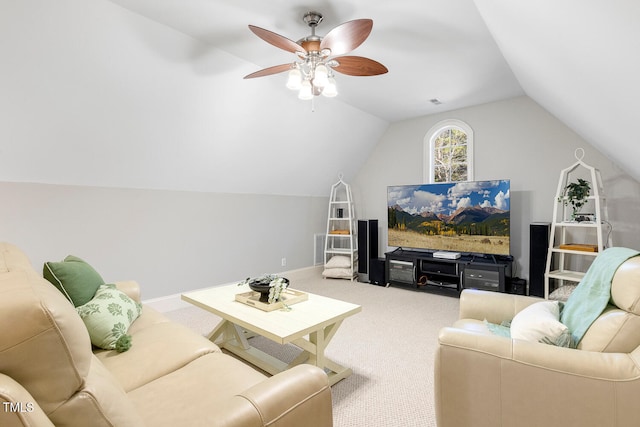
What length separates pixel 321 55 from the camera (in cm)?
232

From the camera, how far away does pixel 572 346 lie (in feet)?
4.94

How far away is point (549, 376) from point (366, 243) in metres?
3.89

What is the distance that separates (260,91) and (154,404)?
10.2 ft

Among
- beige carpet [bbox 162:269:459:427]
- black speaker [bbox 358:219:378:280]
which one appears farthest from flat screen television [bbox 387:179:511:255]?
beige carpet [bbox 162:269:459:427]

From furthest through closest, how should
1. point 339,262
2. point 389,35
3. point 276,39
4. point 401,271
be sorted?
point 339,262
point 401,271
point 389,35
point 276,39

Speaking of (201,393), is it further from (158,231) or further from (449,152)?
(449,152)

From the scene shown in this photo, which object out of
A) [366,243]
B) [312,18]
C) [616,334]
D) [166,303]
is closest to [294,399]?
[616,334]

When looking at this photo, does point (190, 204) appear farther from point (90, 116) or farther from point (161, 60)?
point (161, 60)

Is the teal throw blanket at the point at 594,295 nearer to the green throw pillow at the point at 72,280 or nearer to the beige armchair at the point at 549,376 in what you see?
the beige armchair at the point at 549,376

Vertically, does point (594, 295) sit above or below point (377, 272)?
above

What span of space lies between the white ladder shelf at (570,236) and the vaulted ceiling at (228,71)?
66 centimetres

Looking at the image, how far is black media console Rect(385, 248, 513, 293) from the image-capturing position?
13.2 ft

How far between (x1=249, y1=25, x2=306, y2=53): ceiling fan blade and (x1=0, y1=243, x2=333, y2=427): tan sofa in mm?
1717

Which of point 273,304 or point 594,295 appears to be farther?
point 273,304
